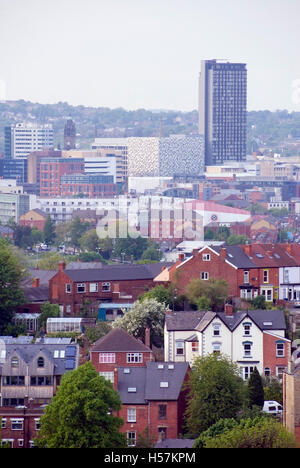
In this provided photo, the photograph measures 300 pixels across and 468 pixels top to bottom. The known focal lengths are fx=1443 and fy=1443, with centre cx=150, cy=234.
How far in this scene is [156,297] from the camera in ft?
68.8

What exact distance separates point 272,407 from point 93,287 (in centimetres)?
704

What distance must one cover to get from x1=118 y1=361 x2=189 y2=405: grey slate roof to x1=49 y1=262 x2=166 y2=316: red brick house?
5.48 m

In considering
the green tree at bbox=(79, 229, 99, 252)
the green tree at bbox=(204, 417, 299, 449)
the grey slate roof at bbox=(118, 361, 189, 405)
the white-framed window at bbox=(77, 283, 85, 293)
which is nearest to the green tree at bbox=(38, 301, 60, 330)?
→ the white-framed window at bbox=(77, 283, 85, 293)

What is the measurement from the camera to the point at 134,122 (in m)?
122

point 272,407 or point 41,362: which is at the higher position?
point 41,362

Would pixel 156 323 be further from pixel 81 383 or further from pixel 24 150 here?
pixel 24 150

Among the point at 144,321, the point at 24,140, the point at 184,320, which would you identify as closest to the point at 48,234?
the point at 144,321

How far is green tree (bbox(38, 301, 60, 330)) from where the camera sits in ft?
68.5

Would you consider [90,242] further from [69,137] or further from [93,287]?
[69,137]

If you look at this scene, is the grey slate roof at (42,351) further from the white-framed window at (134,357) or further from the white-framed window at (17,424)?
the white-framed window at (17,424)

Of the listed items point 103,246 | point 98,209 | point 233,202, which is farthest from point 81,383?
point 233,202

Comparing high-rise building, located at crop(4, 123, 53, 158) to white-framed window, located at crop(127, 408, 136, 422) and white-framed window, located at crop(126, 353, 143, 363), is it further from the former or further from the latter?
white-framed window, located at crop(127, 408, 136, 422)

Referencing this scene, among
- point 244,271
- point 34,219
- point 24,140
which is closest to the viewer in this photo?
point 244,271

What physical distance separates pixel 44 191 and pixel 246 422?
54.4m
